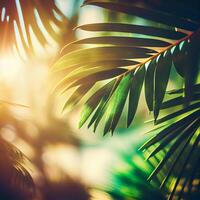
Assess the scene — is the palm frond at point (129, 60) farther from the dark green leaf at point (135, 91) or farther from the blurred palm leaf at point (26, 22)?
the blurred palm leaf at point (26, 22)

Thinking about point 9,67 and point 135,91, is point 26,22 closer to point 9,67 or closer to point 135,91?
point 9,67

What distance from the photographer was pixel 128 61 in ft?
1.66

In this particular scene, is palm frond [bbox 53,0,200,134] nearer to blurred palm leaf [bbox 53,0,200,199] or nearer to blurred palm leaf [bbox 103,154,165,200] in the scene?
blurred palm leaf [bbox 53,0,200,199]

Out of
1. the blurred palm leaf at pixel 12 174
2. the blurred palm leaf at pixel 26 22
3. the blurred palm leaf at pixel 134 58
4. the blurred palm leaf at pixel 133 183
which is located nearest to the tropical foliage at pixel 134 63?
the blurred palm leaf at pixel 134 58

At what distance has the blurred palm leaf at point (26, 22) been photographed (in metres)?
0.69

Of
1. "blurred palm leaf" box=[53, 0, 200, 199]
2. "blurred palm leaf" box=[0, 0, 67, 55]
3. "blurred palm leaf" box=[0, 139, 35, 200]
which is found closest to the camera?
"blurred palm leaf" box=[53, 0, 200, 199]

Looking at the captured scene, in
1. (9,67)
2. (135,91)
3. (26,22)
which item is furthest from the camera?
(9,67)

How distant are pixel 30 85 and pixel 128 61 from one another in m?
0.70

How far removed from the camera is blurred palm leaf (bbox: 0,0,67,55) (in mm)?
694

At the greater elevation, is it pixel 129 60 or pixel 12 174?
pixel 129 60

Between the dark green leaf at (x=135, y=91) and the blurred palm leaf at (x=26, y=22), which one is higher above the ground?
the blurred palm leaf at (x=26, y=22)

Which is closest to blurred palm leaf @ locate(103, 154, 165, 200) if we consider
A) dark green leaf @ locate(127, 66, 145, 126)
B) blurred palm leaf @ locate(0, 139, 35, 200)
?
blurred palm leaf @ locate(0, 139, 35, 200)

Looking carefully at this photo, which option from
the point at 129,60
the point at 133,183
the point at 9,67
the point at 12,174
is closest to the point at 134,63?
the point at 129,60

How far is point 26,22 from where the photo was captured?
2.29 feet
